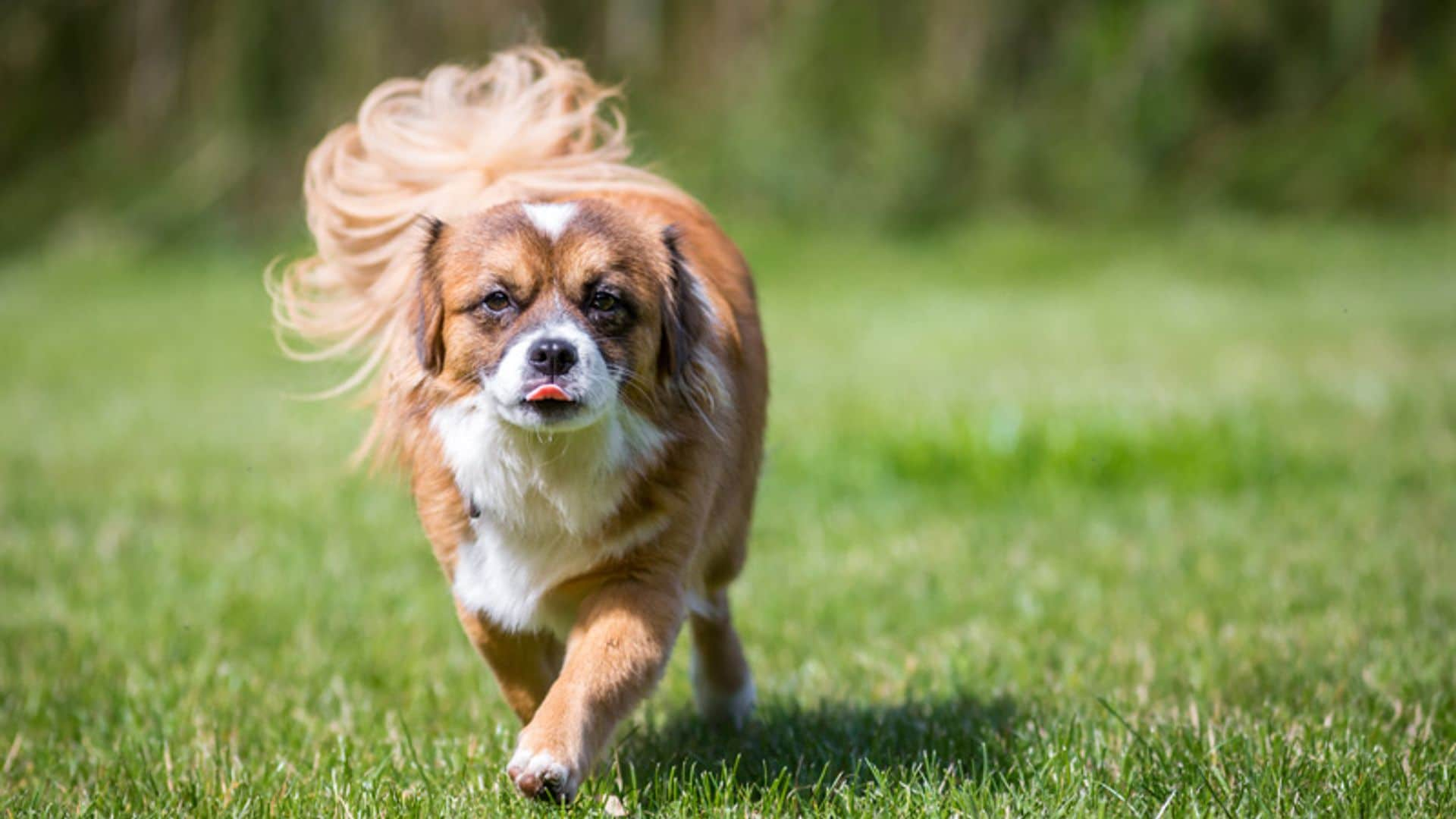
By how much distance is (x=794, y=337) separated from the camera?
10.9 m

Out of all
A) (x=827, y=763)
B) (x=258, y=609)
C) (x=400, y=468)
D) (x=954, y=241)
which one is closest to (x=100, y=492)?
(x=258, y=609)

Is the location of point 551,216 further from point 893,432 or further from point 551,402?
point 893,432

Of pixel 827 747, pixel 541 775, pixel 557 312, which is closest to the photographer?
pixel 541 775

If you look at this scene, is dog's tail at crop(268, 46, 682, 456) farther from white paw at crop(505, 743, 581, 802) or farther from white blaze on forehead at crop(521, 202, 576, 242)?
white paw at crop(505, 743, 581, 802)

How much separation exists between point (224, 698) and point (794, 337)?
7.58 metres

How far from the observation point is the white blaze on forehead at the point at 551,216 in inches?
113

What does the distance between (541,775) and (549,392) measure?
26.5 inches

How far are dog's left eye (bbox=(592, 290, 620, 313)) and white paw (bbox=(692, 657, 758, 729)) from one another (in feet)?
3.70

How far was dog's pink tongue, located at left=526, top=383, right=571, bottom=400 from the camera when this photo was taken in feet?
8.54

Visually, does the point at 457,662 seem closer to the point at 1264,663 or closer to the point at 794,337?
the point at 1264,663

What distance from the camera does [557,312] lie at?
2.77 metres

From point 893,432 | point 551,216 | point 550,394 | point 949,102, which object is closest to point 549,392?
point 550,394

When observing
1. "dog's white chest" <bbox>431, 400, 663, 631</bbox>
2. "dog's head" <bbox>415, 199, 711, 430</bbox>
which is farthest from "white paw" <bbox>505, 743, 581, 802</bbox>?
"dog's head" <bbox>415, 199, 711, 430</bbox>

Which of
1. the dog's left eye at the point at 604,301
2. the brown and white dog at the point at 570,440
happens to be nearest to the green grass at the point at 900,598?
the brown and white dog at the point at 570,440
